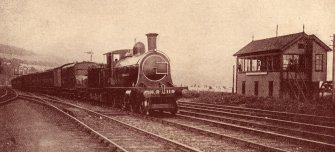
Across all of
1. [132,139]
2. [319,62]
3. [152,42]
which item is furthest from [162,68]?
[319,62]

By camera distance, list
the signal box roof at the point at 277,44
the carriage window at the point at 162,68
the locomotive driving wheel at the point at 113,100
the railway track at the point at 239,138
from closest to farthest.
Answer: the railway track at the point at 239,138
the carriage window at the point at 162,68
the locomotive driving wheel at the point at 113,100
the signal box roof at the point at 277,44

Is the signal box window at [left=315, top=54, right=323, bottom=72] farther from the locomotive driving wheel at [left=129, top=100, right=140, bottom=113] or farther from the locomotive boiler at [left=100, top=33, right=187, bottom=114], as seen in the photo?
the locomotive driving wheel at [left=129, top=100, right=140, bottom=113]

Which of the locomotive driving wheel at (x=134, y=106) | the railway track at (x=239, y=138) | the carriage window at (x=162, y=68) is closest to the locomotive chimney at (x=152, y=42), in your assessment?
the carriage window at (x=162, y=68)

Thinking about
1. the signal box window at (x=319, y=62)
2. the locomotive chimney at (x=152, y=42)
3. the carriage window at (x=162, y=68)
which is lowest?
the carriage window at (x=162, y=68)

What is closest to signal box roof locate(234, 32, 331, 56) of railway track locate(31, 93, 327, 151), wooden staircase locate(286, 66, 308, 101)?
wooden staircase locate(286, 66, 308, 101)

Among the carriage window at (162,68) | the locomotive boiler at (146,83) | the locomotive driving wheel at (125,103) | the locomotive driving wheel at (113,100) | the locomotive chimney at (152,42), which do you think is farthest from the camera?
the locomotive driving wheel at (113,100)

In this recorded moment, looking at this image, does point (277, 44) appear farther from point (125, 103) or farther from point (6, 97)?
point (6, 97)

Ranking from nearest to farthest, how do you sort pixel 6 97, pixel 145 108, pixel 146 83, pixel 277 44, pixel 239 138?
pixel 239 138 → pixel 145 108 → pixel 146 83 → pixel 277 44 → pixel 6 97

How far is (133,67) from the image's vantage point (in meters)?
18.0

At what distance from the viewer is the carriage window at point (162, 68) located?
57.7ft

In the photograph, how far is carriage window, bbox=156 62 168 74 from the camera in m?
17.6

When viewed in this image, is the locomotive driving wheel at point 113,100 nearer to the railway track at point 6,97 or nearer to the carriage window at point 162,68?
the carriage window at point 162,68

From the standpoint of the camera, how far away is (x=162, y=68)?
17.7m

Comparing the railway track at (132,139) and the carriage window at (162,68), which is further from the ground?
the carriage window at (162,68)
